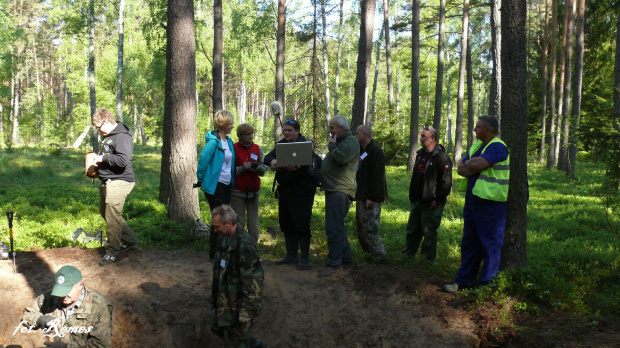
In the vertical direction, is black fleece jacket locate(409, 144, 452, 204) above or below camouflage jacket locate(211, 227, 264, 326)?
above

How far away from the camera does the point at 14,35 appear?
31.4 meters

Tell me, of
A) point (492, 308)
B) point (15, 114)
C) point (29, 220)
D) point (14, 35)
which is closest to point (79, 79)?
point (14, 35)

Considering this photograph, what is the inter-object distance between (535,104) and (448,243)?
28369 millimetres

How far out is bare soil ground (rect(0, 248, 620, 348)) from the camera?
17.0ft

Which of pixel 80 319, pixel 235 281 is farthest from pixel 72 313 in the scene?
pixel 235 281

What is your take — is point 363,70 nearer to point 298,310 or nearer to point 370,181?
point 370,181

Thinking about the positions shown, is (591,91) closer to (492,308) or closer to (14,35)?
(492,308)

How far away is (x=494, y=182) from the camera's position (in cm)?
552

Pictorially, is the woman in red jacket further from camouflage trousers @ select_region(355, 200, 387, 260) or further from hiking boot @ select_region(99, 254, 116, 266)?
hiking boot @ select_region(99, 254, 116, 266)

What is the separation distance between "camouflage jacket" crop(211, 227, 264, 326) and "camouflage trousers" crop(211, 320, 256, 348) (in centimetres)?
9

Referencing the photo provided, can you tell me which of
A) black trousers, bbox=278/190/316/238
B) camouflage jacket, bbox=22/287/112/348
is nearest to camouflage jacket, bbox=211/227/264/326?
camouflage jacket, bbox=22/287/112/348

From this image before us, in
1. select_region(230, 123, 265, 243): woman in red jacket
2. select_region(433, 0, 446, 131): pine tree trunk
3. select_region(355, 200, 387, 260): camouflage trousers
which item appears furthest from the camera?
select_region(433, 0, 446, 131): pine tree trunk

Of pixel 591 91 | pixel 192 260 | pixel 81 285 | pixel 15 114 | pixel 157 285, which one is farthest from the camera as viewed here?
pixel 15 114

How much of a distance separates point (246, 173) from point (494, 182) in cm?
369
